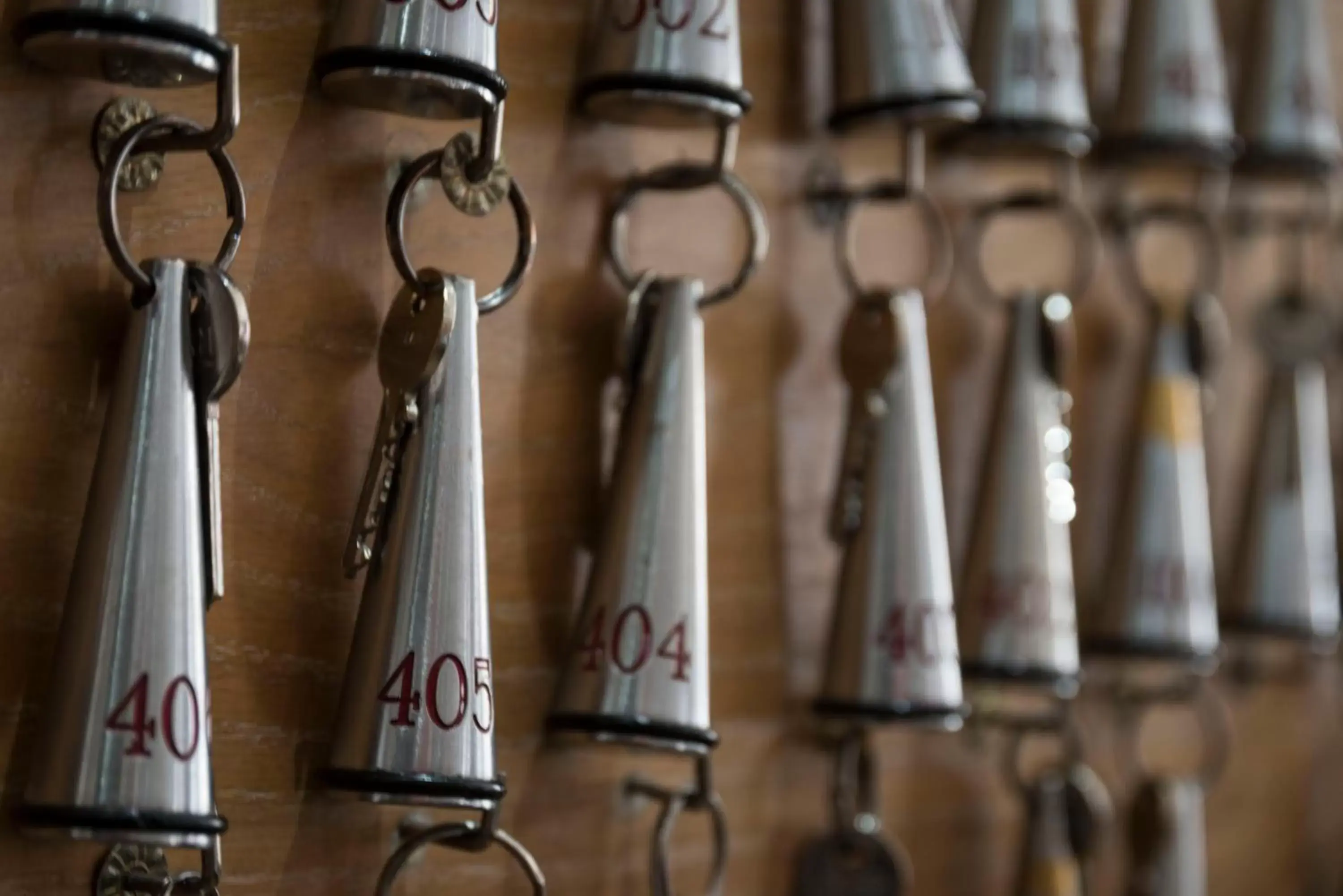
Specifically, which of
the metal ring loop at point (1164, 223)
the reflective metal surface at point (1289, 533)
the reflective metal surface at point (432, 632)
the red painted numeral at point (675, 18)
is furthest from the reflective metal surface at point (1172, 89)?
the reflective metal surface at point (432, 632)

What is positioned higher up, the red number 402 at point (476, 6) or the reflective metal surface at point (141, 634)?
the red number 402 at point (476, 6)

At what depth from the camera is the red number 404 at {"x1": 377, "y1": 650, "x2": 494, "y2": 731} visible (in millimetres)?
493

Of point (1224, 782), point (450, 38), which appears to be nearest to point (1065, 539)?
point (1224, 782)

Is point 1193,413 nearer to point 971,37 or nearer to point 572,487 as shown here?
point 971,37

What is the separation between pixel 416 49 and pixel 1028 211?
0.32 m

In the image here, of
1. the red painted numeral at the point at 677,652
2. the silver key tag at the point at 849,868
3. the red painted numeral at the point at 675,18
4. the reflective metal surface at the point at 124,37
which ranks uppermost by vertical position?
the red painted numeral at the point at 675,18

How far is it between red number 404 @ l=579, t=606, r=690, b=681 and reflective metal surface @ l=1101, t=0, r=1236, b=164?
1.03ft

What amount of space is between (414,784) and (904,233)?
1.03 feet

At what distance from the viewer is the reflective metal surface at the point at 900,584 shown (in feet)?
1.99

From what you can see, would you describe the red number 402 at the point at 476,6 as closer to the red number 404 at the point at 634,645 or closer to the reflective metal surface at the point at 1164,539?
the red number 404 at the point at 634,645

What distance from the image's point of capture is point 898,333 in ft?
2.06

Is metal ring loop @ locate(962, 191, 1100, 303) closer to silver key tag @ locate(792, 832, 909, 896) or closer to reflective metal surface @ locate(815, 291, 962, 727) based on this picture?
reflective metal surface @ locate(815, 291, 962, 727)

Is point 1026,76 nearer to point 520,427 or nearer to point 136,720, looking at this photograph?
point 520,427

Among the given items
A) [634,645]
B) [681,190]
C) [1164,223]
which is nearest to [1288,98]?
[1164,223]
